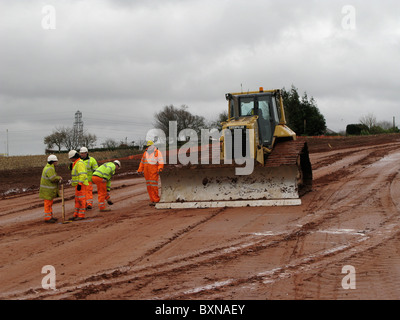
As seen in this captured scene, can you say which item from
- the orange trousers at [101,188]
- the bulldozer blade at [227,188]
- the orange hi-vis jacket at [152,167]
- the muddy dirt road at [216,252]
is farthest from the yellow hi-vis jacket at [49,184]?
the bulldozer blade at [227,188]

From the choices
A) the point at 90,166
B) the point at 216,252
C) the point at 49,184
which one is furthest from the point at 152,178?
the point at 216,252

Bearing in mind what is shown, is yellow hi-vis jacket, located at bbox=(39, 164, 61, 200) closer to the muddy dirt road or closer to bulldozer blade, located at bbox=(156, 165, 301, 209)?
the muddy dirt road

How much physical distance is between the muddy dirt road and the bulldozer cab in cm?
214

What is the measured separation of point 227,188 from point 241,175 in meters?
0.47

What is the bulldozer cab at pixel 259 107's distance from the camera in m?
12.8

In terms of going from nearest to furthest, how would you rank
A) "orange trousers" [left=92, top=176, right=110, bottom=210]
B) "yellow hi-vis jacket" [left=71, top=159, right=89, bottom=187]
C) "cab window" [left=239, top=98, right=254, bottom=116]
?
"yellow hi-vis jacket" [left=71, top=159, right=89, bottom=187], "orange trousers" [left=92, top=176, right=110, bottom=210], "cab window" [left=239, top=98, right=254, bottom=116]

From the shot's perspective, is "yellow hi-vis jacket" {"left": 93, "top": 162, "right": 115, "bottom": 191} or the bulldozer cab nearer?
"yellow hi-vis jacket" {"left": 93, "top": 162, "right": 115, "bottom": 191}

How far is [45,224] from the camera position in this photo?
1090 centimetres

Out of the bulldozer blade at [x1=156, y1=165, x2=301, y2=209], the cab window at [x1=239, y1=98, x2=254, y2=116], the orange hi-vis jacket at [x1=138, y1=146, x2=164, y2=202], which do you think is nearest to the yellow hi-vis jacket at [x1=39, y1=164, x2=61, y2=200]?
the orange hi-vis jacket at [x1=138, y1=146, x2=164, y2=202]

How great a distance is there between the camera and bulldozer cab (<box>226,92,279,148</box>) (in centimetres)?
1276

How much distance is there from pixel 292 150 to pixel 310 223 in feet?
11.6

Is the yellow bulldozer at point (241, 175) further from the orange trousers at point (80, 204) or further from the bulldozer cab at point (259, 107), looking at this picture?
the orange trousers at point (80, 204)

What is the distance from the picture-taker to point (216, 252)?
23.4ft
